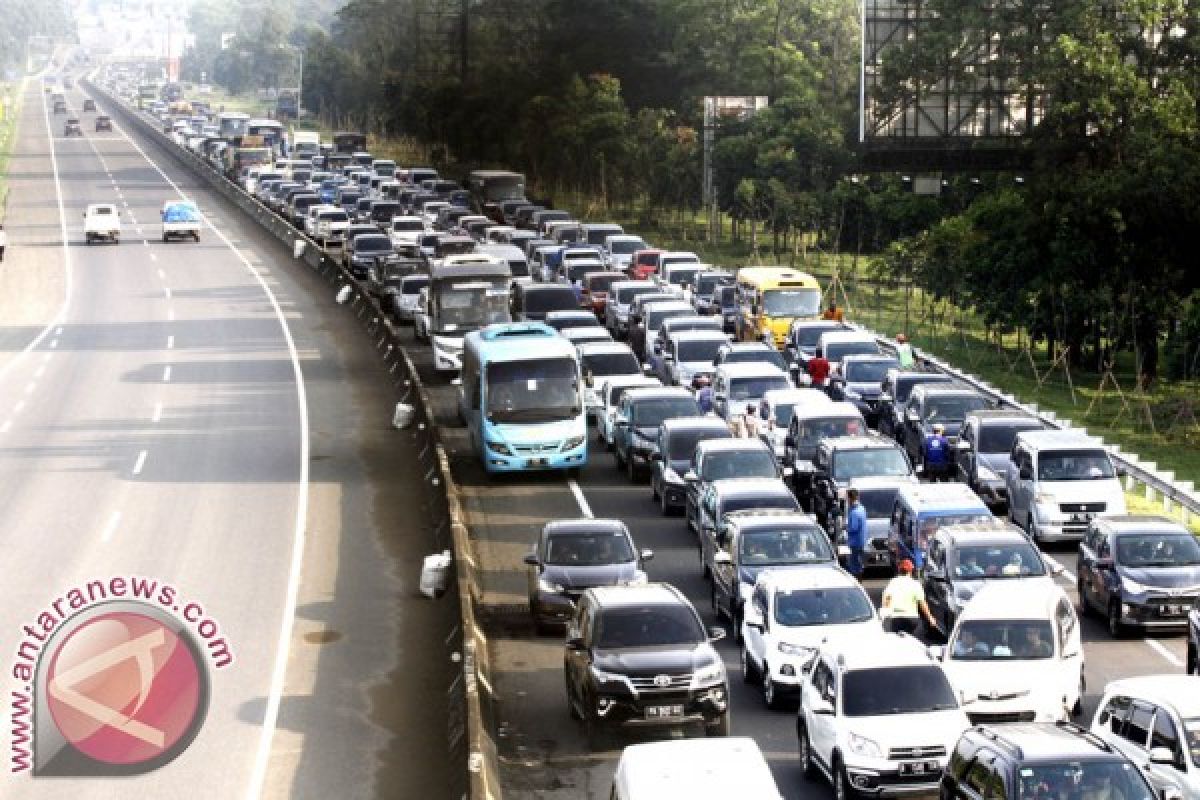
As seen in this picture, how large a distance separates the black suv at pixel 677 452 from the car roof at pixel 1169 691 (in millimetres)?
17367

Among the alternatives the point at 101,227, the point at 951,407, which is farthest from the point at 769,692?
the point at 101,227

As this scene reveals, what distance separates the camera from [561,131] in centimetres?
11669

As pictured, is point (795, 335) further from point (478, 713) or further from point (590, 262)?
point (478, 713)

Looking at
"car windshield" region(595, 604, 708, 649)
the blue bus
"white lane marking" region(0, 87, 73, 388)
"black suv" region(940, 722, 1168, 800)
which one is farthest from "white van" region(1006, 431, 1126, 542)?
"white lane marking" region(0, 87, 73, 388)

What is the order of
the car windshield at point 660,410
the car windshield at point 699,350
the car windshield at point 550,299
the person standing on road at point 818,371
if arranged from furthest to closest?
the car windshield at point 550,299 → the car windshield at point 699,350 → the person standing on road at point 818,371 → the car windshield at point 660,410

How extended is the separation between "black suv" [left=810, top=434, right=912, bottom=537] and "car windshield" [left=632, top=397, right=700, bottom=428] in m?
5.27

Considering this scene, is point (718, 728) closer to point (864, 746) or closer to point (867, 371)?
point (864, 746)

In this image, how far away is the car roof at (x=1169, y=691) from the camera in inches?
848

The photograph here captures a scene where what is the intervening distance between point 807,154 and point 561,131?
23.8m

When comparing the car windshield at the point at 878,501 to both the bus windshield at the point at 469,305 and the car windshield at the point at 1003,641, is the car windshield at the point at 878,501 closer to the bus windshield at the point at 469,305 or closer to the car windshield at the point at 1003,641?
the car windshield at the point at 1003,641

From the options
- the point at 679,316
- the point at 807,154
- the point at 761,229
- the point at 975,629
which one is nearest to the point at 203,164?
the point at 761,229

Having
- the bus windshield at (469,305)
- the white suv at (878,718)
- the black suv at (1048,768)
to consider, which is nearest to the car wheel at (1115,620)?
Answer: the white suv at (878,718)

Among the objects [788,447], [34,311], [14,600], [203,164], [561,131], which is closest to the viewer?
[14,600]

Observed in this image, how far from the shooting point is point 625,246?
3044 inches
